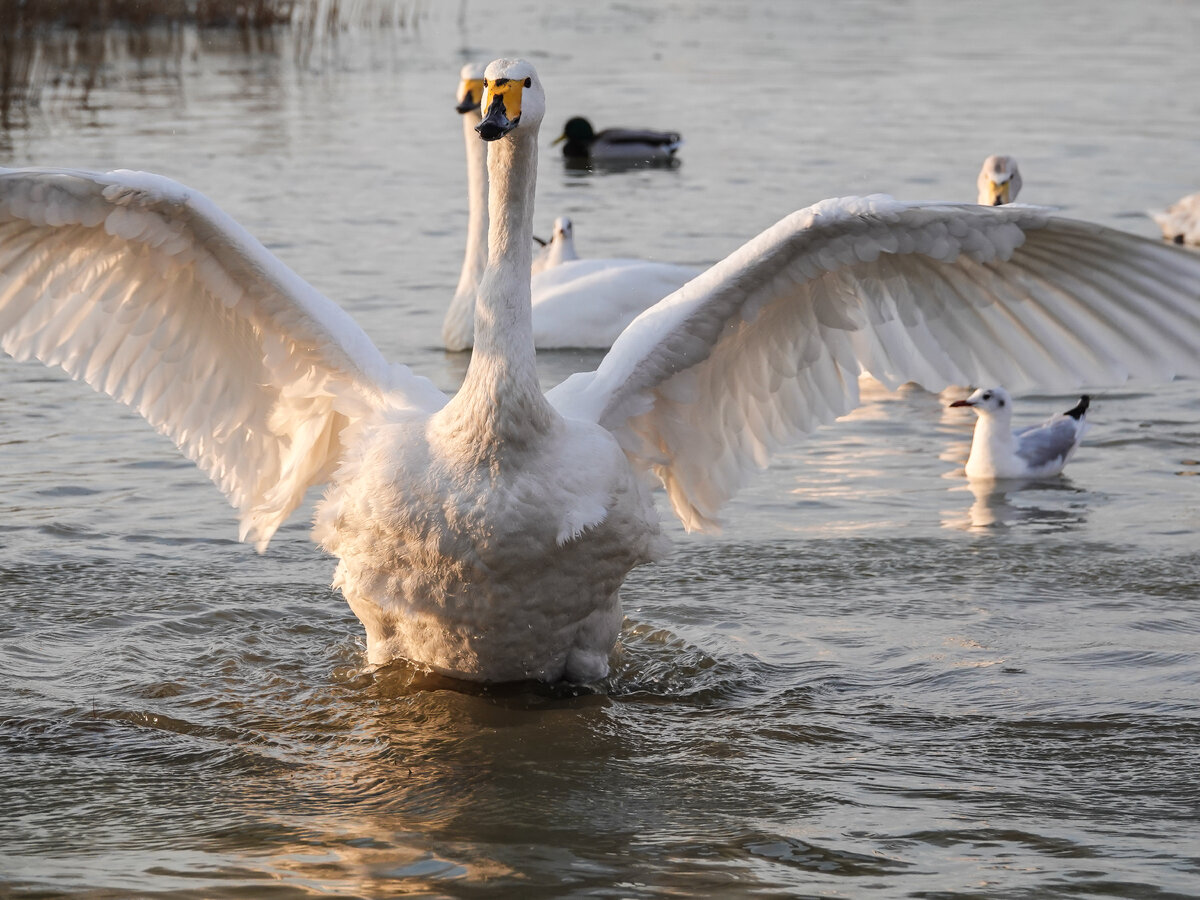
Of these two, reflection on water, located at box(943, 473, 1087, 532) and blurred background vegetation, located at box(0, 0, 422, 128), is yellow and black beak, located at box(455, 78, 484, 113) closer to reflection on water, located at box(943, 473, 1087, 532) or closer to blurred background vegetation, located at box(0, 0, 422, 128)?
reflection on water, located at box(943, 473, 1087, 532)

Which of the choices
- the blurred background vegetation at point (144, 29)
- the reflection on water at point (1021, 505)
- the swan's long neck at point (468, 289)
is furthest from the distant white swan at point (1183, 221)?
the blurred background vegetation at point (144, 29)

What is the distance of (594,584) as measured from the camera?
643 centimetres

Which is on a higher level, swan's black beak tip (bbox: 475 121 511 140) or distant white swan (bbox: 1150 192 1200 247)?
swan's black beak tip (bbox: 475 121 511 140)

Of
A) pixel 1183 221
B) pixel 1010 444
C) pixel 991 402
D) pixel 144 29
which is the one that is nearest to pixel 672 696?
pixel 1010 444

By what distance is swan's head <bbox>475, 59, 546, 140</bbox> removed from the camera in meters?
5.94

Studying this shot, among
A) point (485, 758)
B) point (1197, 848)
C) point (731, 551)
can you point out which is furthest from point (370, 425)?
point (1197, 848)

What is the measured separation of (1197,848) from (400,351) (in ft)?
26.3

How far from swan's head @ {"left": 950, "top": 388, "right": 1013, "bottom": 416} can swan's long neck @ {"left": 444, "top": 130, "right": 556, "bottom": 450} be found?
4.38 m

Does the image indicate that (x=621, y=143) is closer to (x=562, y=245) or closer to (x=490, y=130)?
(x=562, y=245)

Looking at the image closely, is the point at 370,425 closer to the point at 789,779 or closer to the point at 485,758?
the point at 485,758

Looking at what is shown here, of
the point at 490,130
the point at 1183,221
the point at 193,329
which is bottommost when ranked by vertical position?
the point at 193,329

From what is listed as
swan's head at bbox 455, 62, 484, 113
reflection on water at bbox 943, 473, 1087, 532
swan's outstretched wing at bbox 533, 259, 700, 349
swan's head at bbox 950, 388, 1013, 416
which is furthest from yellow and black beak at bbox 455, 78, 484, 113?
reflection on water at bbox 943, 473, 1087, 532

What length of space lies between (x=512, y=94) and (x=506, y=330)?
80cm

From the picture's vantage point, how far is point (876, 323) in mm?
6492
